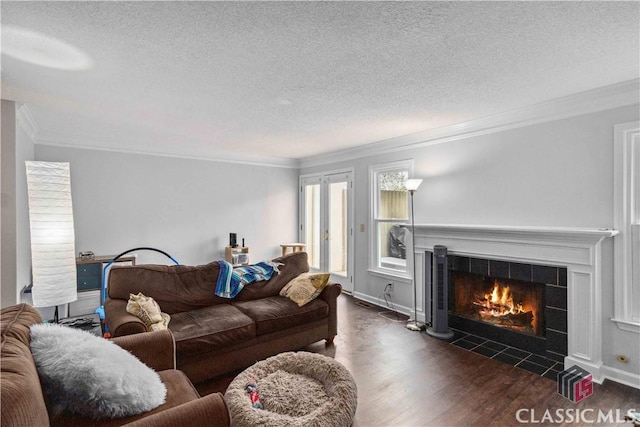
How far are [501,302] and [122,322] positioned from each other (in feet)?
12.1

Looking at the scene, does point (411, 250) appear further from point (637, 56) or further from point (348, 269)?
point (637, 56)

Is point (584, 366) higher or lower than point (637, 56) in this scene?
lower

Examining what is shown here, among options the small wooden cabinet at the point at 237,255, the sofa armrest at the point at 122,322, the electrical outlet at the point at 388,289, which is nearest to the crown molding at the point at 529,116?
the electrical outlet at the point at 388,289

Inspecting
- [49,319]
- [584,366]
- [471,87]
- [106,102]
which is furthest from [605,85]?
[49,319]

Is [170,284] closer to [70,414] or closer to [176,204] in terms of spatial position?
[70,414]

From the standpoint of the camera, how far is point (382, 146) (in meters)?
4.84

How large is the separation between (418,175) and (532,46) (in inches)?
94.3

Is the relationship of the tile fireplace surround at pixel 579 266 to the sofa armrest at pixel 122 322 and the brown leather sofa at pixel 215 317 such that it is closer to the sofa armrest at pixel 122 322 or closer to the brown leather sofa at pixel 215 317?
the brown leather sofa at pixel 215 317

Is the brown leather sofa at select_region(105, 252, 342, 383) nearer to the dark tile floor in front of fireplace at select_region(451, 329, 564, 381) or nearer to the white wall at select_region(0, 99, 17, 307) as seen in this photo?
the white wall at select_region(0, 99, 17, 307)

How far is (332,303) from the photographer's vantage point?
3518mm

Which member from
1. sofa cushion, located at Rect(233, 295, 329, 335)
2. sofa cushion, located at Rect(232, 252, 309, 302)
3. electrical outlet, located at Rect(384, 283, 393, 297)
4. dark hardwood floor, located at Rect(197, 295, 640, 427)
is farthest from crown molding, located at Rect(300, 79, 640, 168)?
sofa cushion, located at Rect(233, 295, 329, 335)

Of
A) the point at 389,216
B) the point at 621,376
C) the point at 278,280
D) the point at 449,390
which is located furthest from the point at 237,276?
the point at 621,376

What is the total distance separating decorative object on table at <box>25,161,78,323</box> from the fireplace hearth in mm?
4357

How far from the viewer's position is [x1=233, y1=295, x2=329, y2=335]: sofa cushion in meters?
3.02
